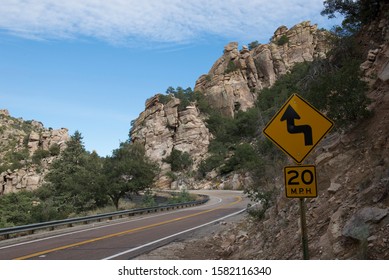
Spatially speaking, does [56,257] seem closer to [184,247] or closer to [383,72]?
[184,247]

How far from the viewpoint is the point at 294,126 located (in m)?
5.56

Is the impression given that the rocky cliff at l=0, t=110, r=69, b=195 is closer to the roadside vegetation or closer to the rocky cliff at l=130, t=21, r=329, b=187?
the roadside vegetation

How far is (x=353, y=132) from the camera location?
367 inches

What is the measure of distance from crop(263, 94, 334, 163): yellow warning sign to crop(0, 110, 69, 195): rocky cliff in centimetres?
7006

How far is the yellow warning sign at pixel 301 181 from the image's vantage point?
520 cm

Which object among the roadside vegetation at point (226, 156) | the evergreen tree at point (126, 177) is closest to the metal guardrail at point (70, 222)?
the evergreen tree at point (126, 177)

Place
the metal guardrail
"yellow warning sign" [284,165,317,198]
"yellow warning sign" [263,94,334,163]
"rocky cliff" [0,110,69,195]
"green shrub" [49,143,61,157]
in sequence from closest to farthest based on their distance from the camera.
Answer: "yellow warning sign" [284,165,317,198] < "yellow warning sign" [263,94,334,163] < the metal guardrail < "rocky cliff" [0,110,69,195] < "green shrub" [49,143,61,157]

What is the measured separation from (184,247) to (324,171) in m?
4.94

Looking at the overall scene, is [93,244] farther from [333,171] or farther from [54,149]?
[54,149]

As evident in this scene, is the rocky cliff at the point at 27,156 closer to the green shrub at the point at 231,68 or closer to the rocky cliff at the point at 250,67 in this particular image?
the rocky cliff at the point at 250,67

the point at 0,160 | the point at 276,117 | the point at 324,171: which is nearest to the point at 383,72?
the point at 324,171

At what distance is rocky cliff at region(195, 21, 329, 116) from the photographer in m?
95.1

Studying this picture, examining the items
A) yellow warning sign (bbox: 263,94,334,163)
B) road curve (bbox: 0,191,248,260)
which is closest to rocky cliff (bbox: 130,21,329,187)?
road curve (bbox: 0,191,248,260)

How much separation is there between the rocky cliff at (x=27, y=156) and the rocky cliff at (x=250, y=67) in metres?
40.9
